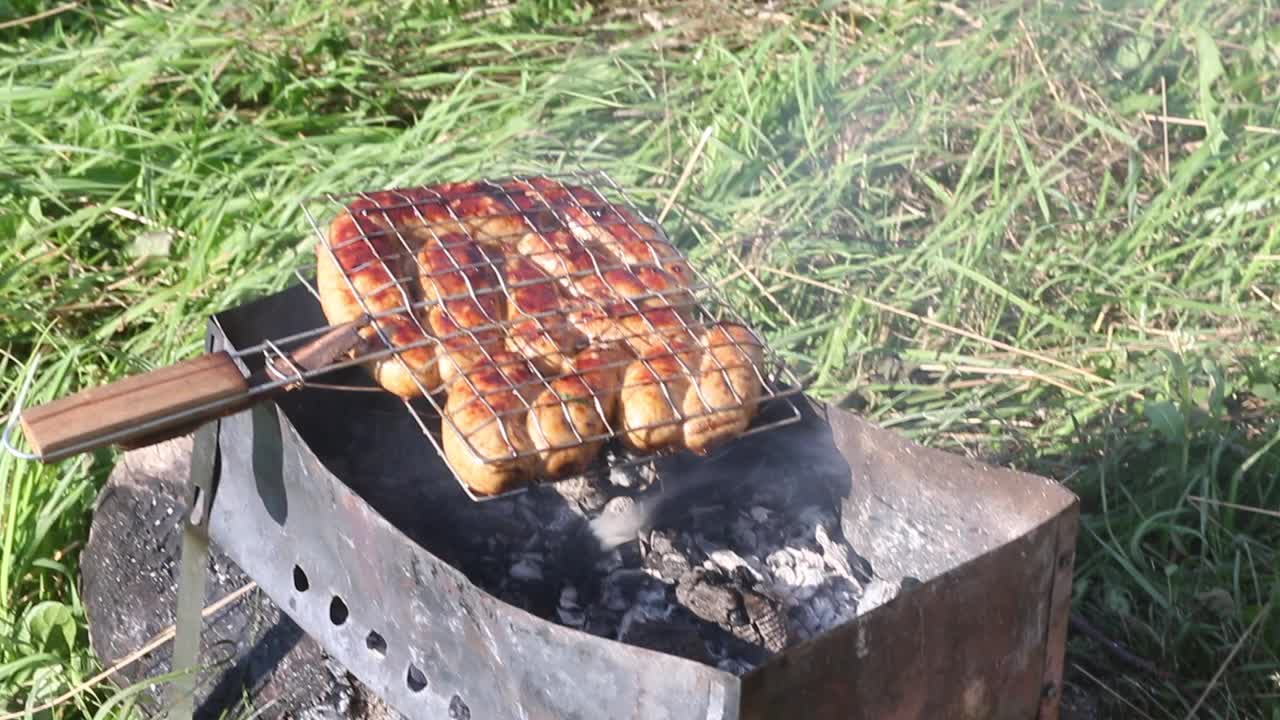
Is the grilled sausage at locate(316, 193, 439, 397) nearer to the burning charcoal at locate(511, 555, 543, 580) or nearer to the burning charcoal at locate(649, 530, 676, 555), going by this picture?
the burning charcoal at locate(511, 555, 543, 580)

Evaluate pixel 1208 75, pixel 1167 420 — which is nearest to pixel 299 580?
pixel 1167 420

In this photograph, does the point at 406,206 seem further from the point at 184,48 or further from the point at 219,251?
the point at 184,48

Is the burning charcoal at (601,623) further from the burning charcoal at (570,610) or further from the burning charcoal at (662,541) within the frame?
the burning charcoal at (662,541)

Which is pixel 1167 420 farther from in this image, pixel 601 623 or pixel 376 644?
pixel 376 644

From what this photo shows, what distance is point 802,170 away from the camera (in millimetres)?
4809

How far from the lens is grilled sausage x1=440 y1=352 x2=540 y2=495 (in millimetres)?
2285

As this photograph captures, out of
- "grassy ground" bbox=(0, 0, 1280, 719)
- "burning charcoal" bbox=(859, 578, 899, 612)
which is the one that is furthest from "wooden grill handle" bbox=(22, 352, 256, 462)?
"grassy ground" bbox=(0, 0, 1280, 719)

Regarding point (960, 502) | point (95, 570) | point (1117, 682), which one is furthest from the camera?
point (95, 570)

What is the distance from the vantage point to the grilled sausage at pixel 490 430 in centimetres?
229

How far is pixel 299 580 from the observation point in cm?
254

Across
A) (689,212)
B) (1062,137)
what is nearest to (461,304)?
(689,212)

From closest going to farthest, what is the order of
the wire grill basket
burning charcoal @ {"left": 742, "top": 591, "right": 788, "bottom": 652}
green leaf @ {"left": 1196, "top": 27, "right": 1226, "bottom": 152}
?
the wire grill basket, burning charcoal @ {"left": 742, "top": 591, "right": 788, "bottom": 652}, green leaf @ {"left": 1196, "top": 27, "right": 1226, "bottom": 152}

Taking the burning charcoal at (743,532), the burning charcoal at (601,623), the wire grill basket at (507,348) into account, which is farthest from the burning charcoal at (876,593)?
the burning charcoal at (601,623)

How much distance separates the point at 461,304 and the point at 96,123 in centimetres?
308
